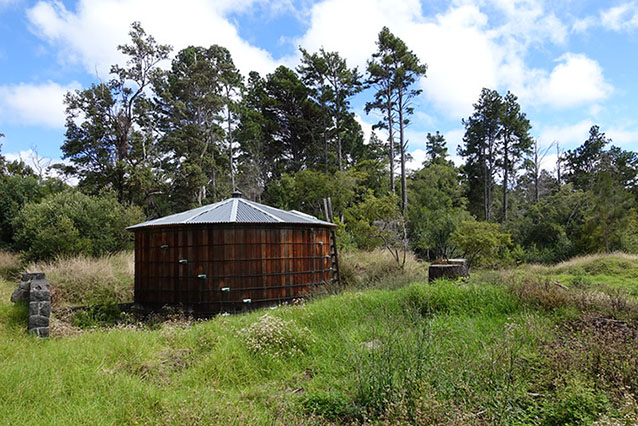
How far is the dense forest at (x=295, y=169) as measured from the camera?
49.4 ft

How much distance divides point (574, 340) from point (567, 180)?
116 feet

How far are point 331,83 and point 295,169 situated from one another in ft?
20.6

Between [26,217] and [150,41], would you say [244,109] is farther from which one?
[26,217]

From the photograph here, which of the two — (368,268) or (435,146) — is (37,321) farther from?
(435,146)

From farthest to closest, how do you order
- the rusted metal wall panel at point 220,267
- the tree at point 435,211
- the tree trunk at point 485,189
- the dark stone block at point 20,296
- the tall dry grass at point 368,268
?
1. the tree trunk at point 485,189
2. the tree at point 435,211
3. the tall dry grass at point 368,268
4. the rusted metal wall panel at point 220,267
5. the dark stone block at point 20,296

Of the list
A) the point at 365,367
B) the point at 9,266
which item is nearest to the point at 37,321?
the point at 365,367

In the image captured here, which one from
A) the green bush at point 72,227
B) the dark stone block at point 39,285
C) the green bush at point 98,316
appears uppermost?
the green bush at point 72,227

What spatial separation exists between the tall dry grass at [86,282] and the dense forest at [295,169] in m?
2.40

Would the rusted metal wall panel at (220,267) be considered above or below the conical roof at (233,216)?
below

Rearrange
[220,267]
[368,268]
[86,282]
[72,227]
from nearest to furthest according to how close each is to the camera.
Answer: [220,267]
[86,282]
[368,268]
[72,227]

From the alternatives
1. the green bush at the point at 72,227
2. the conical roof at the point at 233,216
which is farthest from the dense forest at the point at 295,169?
the conical roof at the point at 233,216

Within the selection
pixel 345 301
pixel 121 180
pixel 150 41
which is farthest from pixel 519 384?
pixel 150 41

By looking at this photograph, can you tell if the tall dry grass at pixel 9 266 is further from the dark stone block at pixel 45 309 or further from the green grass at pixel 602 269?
the green grass at pixel 602 269

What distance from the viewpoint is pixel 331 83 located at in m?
23.7
